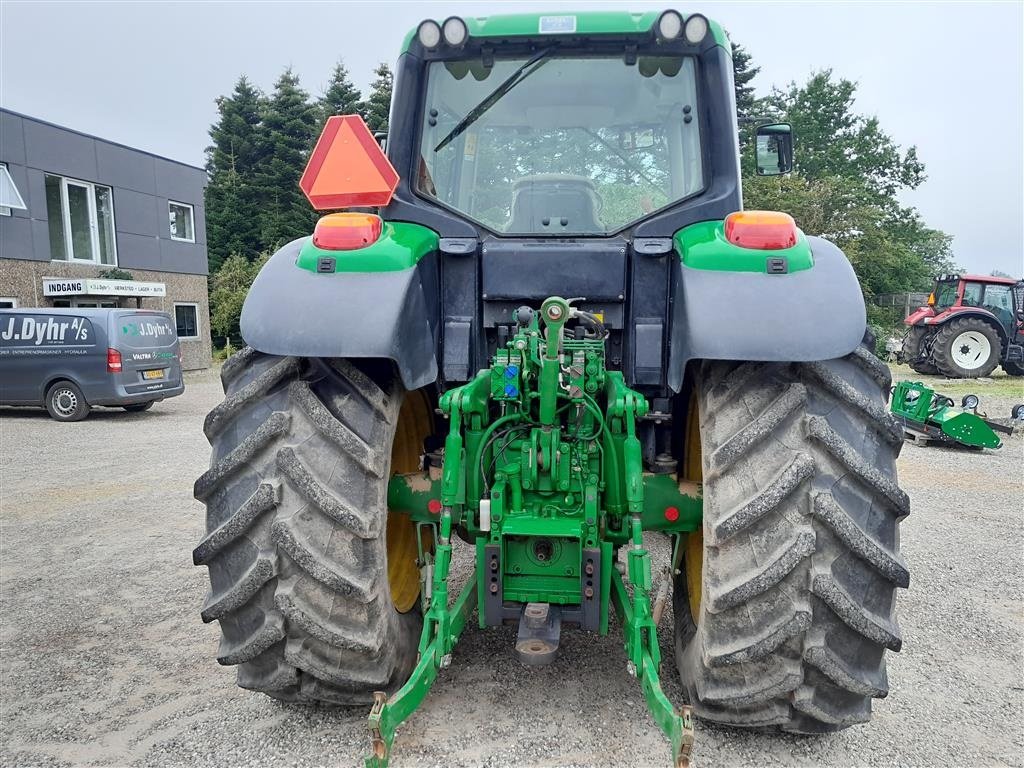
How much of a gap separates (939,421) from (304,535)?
8.32 metres

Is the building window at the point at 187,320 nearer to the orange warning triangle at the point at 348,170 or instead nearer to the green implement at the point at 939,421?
the green implement at the point at 939,421

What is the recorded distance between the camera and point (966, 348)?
1633 centimetres

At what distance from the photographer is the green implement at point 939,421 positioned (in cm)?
820

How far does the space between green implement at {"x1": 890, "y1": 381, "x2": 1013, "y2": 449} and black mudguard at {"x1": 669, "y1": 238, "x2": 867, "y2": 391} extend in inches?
279

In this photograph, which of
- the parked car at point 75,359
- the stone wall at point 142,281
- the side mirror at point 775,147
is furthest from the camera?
the stone wall at point 142,281

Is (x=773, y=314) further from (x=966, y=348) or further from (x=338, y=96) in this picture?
(x=338, y=96)

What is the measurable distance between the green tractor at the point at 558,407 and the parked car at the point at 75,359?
9.48 m

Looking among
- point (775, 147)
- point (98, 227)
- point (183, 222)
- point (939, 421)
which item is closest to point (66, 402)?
point (98, 227)

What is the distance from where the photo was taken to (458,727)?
2598 mm

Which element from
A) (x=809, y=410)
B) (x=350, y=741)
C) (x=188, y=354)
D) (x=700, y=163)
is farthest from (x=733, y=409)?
(x=188, y=354)

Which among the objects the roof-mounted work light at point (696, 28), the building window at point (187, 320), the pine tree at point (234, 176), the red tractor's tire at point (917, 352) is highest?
the pine tree at point (234, 176)

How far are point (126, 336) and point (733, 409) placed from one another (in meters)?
10.9

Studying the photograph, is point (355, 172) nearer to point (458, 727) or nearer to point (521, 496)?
point (521, 496)

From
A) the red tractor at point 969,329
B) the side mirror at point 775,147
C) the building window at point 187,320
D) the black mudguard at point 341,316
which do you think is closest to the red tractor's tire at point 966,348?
the red tractor at point 969,329
